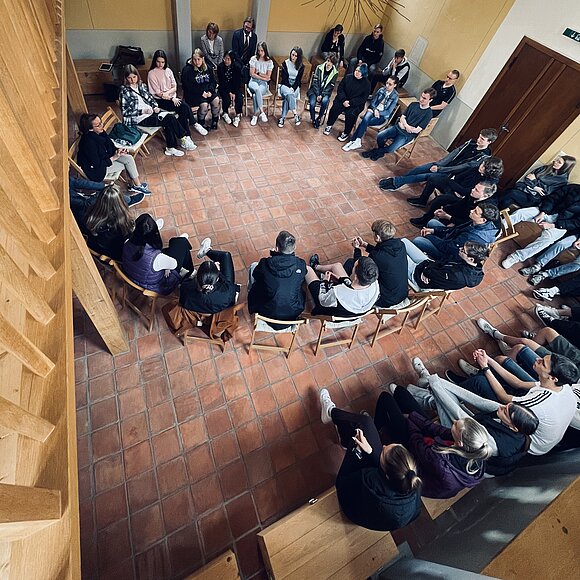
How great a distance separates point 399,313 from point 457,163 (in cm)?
283

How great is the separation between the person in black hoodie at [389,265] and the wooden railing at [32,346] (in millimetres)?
2288

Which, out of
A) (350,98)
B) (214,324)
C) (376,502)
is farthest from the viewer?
(350,98)

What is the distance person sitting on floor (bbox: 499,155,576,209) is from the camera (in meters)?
4.24

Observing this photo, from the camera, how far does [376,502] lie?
1854 mm

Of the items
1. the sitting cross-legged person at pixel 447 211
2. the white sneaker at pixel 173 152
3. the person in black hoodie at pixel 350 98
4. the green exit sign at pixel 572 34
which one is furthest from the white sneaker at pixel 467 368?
the white sneaker at pixel 173 152

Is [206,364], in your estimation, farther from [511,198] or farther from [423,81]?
[423,81]

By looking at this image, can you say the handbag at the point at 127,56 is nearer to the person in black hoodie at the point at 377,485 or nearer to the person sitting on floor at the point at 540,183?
the person sitting on floor at the point at 540,183

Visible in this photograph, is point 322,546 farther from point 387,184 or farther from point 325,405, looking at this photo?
point 387,184

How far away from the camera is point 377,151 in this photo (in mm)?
5316

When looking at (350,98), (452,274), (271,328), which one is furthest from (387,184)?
(271,328)

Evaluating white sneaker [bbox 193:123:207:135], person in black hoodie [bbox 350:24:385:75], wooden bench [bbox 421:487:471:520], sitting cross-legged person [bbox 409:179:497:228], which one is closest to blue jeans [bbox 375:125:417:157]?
sitting cross-legged person [bbox 409:179:497:228]

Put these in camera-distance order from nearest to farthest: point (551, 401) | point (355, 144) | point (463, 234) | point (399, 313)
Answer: point (551, 401) → point (399, 313) → point (463, 234) → point (355, 144)

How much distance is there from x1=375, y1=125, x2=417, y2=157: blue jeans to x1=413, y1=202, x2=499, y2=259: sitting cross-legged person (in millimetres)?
1838

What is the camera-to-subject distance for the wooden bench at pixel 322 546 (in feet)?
6.33
